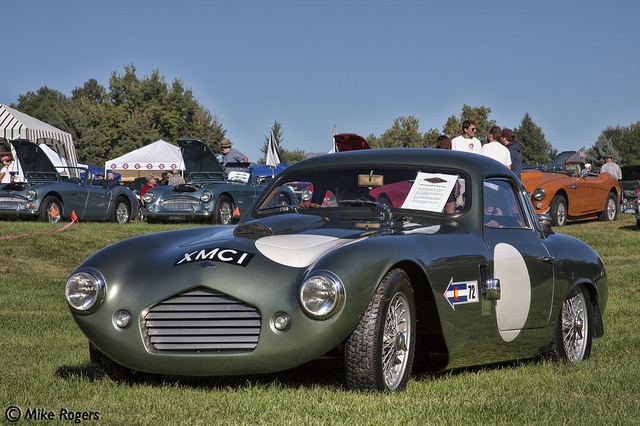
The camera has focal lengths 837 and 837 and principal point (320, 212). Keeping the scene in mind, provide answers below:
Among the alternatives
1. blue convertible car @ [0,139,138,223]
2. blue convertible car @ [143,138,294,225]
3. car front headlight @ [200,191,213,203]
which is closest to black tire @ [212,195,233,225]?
blue convertible car @ [143,138,294,225]

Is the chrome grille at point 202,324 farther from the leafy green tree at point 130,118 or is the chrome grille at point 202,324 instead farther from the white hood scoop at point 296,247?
the leafy green tree at point 130,118

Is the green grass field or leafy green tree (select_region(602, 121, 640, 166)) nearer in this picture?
the green grass field

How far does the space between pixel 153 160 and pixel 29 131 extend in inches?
492

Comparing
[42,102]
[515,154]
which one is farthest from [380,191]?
[42,102]

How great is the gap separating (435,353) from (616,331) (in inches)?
123

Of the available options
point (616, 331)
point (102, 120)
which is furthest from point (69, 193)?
point (102, 120)

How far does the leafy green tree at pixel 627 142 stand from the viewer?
110438mm

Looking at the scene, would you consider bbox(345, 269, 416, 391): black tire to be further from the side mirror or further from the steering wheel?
the side mirror

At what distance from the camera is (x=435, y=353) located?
4801 millimetres

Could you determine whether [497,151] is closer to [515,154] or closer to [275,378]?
[515,154]

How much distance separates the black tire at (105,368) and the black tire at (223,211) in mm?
14213

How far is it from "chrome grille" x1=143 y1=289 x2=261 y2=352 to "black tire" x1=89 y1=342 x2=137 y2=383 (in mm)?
469

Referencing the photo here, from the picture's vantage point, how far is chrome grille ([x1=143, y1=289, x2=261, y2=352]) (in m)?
4.07

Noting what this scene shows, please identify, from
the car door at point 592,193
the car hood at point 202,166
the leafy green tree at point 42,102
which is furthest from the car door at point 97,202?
the leafy green tree at point 42,102
